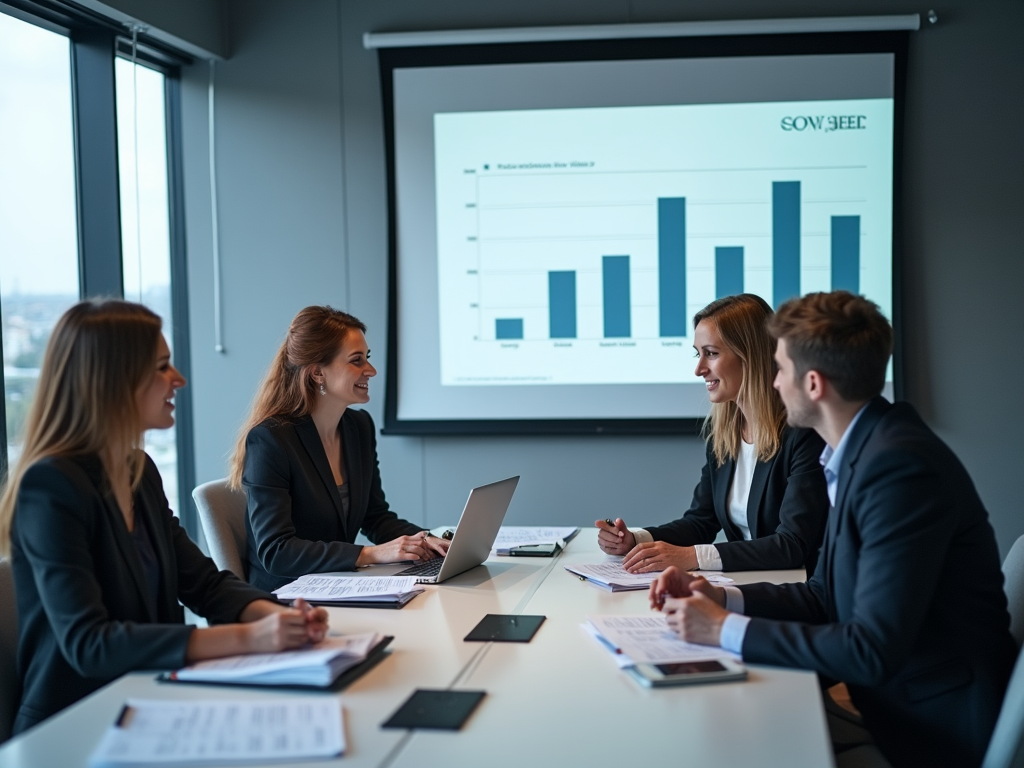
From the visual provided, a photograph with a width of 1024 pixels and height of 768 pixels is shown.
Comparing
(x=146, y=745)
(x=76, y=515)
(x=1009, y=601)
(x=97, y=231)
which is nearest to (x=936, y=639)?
(x=1009, y=601)

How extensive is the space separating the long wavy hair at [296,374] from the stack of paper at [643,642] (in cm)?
129

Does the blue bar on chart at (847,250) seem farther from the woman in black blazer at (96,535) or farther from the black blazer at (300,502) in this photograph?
the woman in black blazer at (96,535)

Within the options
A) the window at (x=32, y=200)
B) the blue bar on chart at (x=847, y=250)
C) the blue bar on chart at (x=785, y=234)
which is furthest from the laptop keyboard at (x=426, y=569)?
the blue bar on chart at (x=847, y=250)

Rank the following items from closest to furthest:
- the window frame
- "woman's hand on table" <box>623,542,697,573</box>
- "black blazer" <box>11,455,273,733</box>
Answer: "black blazer" <box>11,455,273,733</box>
"woman's hand on table" <box>623,542,697,573</box>
the window frame

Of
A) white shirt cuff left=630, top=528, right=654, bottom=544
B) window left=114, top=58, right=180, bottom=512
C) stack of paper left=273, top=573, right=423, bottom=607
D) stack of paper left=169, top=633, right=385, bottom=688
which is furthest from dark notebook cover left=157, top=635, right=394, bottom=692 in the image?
window left=114, top=58, right=180, bottom=512

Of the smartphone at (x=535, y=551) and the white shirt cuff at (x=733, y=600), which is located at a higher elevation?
the white shirt cuff at (x=733, y=600)

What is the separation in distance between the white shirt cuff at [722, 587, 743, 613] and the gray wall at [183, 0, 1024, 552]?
2287mm

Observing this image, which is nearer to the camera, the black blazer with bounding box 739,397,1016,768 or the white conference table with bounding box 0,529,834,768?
the white conference table with bounding box 0,529,834,768

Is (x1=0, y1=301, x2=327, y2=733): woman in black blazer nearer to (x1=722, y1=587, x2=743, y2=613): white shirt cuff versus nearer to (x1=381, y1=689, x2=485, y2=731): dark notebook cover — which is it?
(x1=381, y1=689, x2=485, y2=731): dark notebook cover

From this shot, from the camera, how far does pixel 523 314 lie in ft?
14.4

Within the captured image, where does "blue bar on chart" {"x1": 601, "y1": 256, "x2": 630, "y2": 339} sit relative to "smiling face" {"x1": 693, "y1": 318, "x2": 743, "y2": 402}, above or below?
above

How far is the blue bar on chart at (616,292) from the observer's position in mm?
4316

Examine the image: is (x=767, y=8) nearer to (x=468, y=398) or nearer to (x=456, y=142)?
(x=456, y=142)

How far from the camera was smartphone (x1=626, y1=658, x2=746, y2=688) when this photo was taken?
1.68 meters
